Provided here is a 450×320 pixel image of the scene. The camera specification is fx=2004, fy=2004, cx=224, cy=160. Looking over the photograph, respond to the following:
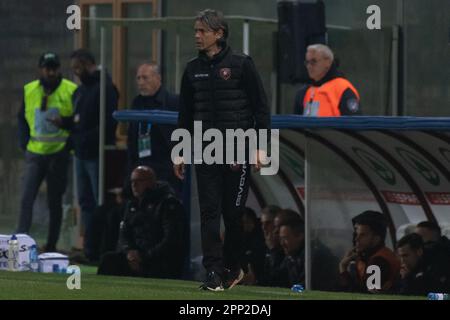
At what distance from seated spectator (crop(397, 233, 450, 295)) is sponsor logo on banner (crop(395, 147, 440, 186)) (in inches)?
17.4

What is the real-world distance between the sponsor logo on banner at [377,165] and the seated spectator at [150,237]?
180cm

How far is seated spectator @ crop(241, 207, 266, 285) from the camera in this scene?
16.1 meters

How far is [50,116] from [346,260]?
549 centimetres

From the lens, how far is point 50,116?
20.1 metres

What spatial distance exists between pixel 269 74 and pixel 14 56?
335 cm

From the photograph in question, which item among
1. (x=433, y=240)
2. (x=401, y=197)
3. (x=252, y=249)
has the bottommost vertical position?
(x=252, y=249)

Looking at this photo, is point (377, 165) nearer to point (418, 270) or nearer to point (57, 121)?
point (418, 270)

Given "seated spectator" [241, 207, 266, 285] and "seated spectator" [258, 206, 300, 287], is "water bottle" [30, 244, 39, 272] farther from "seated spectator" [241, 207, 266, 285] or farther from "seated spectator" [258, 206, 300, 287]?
"seated spectator" [258, 206, 300, 287]

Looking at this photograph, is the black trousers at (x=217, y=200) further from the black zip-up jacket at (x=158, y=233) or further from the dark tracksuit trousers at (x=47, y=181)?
the dark tracksuit trousers at (x=47, y=181)

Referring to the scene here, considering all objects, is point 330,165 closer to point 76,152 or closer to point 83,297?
point 83,297

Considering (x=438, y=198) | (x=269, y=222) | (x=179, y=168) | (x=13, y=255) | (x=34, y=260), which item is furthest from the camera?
(x=34, y=260)

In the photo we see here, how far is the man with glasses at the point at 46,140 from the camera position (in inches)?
793

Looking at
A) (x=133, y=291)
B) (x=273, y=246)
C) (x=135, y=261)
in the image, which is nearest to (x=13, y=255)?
(x=135, y=261)
